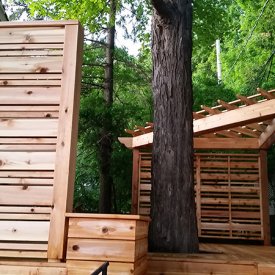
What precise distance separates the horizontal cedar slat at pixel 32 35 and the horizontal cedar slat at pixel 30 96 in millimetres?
414

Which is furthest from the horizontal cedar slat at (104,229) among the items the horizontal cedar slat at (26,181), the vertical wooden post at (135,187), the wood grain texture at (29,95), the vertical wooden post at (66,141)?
the vertical wooden post at (135,187)

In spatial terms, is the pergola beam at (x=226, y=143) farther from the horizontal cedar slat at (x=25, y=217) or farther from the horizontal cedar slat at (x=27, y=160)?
the horizontal cedar slat at (x=25, y=217)

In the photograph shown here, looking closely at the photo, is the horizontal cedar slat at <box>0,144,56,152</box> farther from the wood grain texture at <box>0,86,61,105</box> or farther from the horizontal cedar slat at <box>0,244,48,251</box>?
the horizontal cedar slat at <box>0,244,48,251</box>

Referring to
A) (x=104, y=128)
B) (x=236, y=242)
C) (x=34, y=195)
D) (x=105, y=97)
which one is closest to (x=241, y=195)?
(x=236, y=242)

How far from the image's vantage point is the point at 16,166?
111 inches

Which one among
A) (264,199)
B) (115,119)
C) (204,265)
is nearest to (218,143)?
(264,199)

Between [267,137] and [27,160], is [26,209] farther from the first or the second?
[267,137]

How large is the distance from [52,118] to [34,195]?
623 millimetres

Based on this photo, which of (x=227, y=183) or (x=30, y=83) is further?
(x=227, y=183)

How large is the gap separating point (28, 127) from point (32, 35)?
0.79m

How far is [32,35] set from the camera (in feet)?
9.98

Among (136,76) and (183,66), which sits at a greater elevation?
(136,76)

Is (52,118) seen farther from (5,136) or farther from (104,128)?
(104,128)

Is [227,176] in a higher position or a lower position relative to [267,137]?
lower
